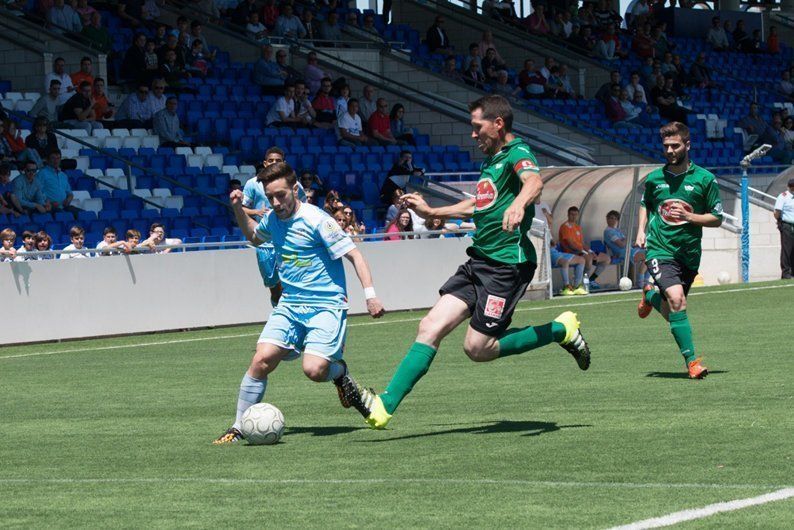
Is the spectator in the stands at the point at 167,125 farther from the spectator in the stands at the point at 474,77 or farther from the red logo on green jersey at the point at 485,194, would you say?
the red logo on green jersey at the point at 485,194

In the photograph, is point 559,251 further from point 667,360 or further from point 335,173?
point 667,360

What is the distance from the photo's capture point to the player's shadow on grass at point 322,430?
9.70 metres

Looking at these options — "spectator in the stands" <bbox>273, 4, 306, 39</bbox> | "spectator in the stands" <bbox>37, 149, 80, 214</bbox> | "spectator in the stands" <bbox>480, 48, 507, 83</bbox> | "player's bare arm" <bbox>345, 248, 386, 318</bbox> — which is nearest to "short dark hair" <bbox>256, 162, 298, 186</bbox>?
"player's bare arm" <bbox>345, 248, 386, 318</bbox>

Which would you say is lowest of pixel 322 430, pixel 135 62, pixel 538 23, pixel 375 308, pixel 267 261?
pixel 322 430

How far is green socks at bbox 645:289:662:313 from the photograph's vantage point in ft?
41.7

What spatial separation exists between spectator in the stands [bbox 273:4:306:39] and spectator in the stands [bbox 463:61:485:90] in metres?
4.34

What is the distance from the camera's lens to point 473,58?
3572cm

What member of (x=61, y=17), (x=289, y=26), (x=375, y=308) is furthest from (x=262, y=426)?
(x=289, y=26)

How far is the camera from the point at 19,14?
91.8 feet

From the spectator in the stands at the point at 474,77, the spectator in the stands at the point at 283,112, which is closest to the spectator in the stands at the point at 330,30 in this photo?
the spectator in the stands at the point at 474,77

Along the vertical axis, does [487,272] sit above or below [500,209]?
below

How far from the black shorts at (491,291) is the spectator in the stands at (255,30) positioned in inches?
908

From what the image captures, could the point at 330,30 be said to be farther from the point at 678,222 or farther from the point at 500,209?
the point at 500,209

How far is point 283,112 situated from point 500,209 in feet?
66.3
